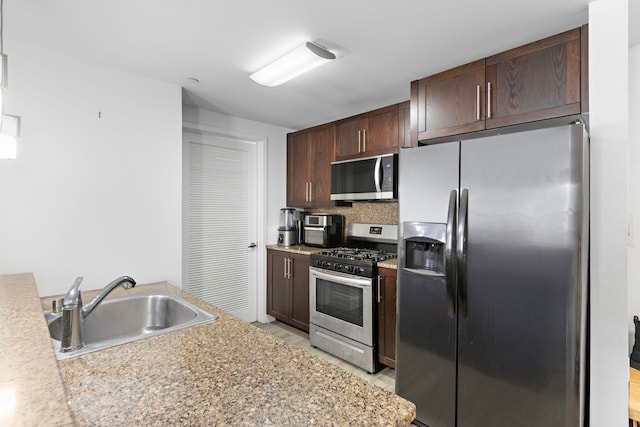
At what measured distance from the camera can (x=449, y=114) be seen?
7.26 feet

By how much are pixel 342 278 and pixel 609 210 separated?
185 centimetres

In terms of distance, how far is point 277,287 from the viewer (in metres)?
3.72

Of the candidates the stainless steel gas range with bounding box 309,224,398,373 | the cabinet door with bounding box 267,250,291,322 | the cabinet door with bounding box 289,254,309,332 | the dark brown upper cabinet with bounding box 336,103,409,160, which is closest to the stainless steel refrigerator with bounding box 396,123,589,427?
the stainless steel gas range with bounding box 309,224,398,373

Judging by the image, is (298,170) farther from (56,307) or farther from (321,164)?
(56,307)

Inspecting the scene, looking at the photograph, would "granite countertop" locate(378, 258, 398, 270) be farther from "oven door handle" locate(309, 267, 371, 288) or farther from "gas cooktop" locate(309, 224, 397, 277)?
"oven door handle" locate(309, 267, 371, 288)

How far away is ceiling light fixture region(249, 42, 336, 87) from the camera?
1.93 m

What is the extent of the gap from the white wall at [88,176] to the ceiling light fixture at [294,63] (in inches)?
32.7

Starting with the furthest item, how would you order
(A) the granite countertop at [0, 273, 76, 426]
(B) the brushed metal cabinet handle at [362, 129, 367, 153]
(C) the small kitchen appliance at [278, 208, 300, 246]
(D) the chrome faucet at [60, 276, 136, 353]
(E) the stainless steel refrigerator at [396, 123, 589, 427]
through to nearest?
(C) the small kitchen appliance at [278, 208, 300, 246], (B) the brushed metal cabinet handle at [362, 129, 367, 153], (E) the stainless steel refrigerator at [396, 123, 589, 427], (D) the chrome faucet at [60, 276, 136, 353], (A) the granite countertop at [0, 273, 76, 426]

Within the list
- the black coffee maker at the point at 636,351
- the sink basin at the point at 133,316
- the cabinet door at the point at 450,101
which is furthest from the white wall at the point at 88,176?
the black coffee maker at the point at 636,351

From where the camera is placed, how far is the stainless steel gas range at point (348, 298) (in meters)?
2.66

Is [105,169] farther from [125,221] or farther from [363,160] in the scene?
[363,160]

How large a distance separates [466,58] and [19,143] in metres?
2.80

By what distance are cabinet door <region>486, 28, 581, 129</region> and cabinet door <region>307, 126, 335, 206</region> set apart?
1.70 metres

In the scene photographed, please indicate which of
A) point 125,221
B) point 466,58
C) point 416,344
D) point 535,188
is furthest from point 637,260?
point 125,221
